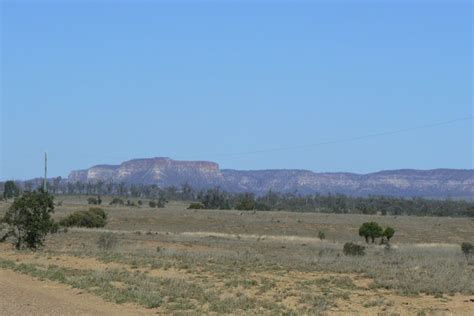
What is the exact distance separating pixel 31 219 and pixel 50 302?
19.6 m

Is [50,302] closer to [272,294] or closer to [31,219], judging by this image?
[272,294]

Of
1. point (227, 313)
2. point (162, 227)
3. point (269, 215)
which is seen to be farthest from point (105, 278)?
point (269, 215)

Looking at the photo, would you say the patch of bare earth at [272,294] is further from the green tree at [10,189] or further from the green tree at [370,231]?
the green tree at [10,189]

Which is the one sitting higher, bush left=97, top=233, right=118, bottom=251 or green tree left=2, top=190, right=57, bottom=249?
green tree left=2, top=190, right=57, bottom=249

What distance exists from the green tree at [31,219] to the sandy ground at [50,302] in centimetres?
1467

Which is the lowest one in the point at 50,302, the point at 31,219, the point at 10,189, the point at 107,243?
the point at 50,302

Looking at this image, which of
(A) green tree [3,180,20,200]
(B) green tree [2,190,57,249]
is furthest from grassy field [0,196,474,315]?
(A) green tree [3,180,20,200]

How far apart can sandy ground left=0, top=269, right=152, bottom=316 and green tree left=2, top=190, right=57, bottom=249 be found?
48.1ft

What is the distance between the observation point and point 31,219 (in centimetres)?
3672

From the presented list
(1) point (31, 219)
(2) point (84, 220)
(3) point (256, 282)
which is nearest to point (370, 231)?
(2) point (84, 220)

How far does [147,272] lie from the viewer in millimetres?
24609

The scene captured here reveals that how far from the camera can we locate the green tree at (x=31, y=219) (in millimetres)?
36781

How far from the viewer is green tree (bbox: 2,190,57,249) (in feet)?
121

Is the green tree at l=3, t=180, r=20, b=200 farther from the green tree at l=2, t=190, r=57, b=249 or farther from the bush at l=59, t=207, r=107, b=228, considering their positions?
the green tree at l=2, t=190, r=57, b=249
